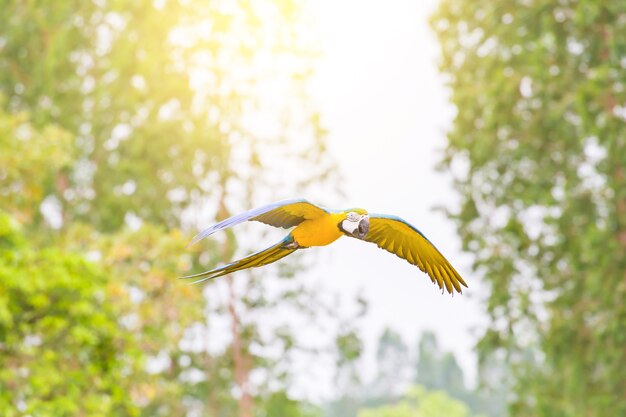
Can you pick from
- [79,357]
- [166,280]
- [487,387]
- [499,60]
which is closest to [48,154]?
[166,280]

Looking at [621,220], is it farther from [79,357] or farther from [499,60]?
[79,357]

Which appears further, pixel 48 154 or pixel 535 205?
pixel 535 205

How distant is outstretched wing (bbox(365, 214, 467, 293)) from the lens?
2.81m

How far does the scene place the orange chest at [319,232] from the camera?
8.14 ft

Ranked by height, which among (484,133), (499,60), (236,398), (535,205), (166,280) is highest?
(499,60)

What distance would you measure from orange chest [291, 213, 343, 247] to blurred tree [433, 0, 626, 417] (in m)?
11.3

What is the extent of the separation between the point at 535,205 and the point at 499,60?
2.29 metres

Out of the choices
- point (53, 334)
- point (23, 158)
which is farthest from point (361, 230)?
point (23, 158)

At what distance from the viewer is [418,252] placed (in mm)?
2850

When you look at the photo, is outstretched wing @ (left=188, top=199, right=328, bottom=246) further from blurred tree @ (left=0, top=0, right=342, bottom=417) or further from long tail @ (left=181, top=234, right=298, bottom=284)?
blurred tree @ (left=0, top=0, right=342, bottom=417)

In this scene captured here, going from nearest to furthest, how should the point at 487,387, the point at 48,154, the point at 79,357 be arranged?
1. the point at 79,357
2. the point at 48,154
3. the point at 487,387

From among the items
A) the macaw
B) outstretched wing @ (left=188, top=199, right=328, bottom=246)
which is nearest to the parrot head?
the macaw

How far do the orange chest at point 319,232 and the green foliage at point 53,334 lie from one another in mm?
7158

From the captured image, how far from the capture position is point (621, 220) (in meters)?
14.0
